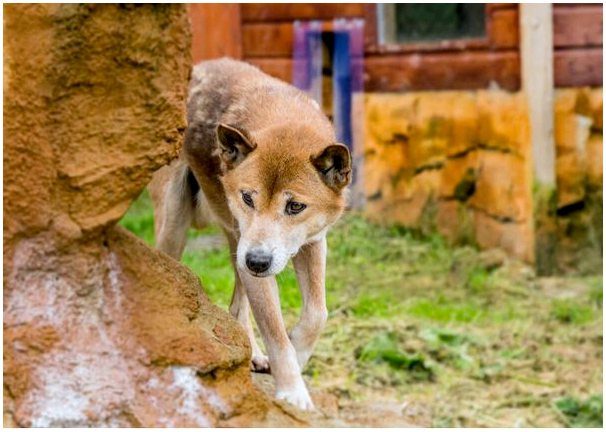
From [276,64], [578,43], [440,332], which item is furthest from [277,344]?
[276,64]

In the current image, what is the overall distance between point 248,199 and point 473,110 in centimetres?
575

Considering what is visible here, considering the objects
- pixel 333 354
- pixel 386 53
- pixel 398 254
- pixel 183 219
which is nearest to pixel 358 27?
pixel 386 53

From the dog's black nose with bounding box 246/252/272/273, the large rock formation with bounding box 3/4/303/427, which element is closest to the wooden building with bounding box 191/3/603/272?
the dog's black nose with bounding box 246/252/272/273

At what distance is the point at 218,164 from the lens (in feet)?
18.6

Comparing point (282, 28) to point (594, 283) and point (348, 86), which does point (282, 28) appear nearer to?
point (348, 86)

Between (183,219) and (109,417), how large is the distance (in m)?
2.38

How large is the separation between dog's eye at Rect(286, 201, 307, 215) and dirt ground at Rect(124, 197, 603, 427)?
95 centimetres

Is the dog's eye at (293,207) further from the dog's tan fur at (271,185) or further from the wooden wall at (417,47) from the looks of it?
the wooden wall at (417,47)

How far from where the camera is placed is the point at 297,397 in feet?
17.0

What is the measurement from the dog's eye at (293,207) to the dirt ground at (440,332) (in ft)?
3.12

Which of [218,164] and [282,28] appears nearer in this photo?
[218,164]

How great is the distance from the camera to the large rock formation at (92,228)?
12.9ft

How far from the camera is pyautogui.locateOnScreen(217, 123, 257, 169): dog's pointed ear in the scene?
16.8 ft

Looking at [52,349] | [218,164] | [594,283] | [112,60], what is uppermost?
[112,60]
